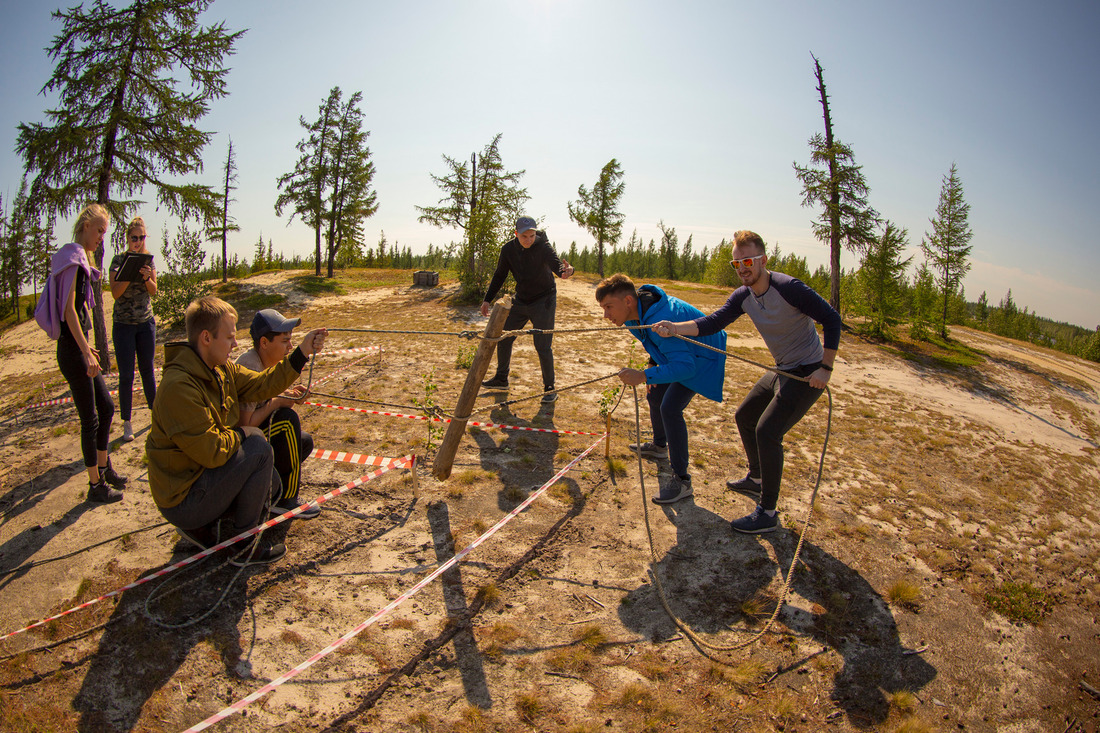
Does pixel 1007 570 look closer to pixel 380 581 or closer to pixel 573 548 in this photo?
pixel 573 548

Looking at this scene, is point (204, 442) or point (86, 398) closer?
point (204, 442)

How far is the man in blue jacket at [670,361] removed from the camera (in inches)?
159

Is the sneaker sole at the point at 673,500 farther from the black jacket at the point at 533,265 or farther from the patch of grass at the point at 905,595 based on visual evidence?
the black jacket at the point at 533,265

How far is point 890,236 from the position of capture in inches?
667

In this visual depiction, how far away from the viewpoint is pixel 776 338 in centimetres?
386

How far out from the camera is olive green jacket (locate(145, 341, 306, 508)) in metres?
2.76

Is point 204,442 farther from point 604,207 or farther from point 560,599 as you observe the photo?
point 604,207

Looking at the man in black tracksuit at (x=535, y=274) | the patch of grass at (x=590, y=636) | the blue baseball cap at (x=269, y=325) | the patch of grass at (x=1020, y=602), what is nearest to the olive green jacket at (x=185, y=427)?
the blue baseball cap at (x=269, y=325)

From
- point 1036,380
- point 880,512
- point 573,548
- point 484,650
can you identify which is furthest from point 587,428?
point 1036,380

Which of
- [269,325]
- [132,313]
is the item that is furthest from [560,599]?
[132,313]

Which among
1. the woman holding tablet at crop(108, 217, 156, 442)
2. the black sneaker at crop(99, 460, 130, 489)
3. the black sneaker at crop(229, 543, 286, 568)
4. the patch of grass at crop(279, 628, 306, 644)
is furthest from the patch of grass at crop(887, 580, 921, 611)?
the woman holding tablet at crop(108, 217, 156, 442)

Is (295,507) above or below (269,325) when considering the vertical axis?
below

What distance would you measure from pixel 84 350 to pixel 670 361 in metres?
4.62

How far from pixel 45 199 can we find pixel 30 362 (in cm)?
412
